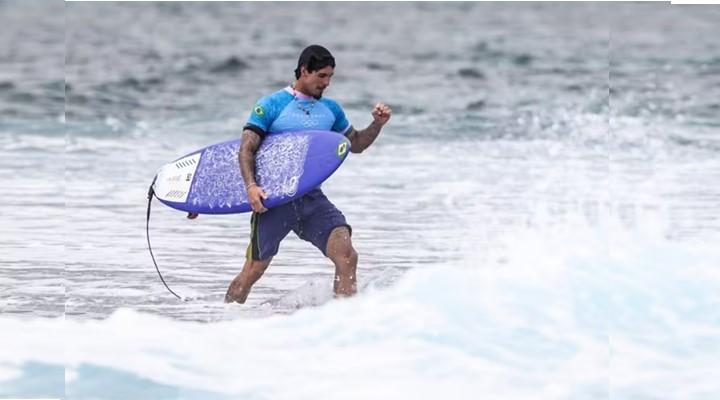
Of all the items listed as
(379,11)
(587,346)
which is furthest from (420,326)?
(379,11)

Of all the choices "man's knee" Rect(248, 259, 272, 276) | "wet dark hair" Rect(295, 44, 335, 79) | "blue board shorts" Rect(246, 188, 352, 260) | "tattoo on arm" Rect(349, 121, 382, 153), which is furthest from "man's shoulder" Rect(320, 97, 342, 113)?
"man's knee" Rect(248, 259, 272, 276)

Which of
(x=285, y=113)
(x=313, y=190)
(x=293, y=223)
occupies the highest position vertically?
(x=285, y=113)

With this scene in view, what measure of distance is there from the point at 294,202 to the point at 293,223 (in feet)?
0.26

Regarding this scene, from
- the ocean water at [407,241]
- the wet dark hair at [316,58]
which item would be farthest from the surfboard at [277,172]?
the ocean water at [407,241]

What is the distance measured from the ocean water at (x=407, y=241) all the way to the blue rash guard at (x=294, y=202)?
294 mm

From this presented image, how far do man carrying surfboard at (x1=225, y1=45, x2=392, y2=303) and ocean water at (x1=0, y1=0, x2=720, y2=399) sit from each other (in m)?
0.18

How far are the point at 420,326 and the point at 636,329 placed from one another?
0.81m

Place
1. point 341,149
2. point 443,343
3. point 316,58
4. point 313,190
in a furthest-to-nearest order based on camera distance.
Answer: point 313,190
point 341,149
point 316,58
point 443,343

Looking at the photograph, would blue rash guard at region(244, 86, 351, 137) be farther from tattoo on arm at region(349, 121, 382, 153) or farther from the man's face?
tattoo on arm at region(349, 121, 382, 153)

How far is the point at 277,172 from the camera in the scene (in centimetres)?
536

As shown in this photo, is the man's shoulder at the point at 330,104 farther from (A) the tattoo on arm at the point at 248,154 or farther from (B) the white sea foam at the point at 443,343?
(B) the white sea foam at the point at 443,343

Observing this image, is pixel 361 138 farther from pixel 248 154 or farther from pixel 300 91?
pixel 248 154

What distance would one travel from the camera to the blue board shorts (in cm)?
544

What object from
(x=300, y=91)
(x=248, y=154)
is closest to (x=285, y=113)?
(x=300, y=91)
